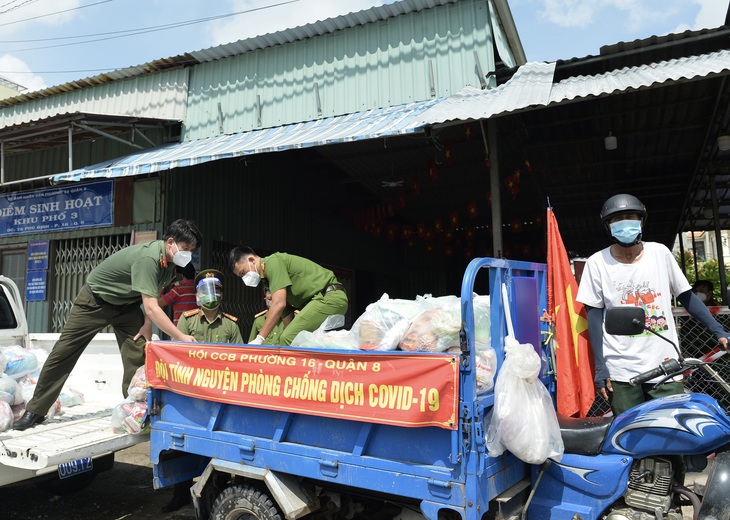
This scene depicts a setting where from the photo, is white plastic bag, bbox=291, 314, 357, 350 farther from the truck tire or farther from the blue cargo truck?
the truck tire

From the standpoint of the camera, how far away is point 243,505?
2.98 metres

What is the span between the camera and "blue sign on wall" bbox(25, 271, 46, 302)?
8.22 m

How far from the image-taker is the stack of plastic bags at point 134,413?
3744 millimetres

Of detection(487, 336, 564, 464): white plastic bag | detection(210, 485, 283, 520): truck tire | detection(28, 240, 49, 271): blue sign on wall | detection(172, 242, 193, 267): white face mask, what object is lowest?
detection(210, 485, 283, 520): truck tire

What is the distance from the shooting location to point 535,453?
2445 mm

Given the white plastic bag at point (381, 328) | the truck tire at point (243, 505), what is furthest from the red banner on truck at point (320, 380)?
the truck tire at point (243, 505)

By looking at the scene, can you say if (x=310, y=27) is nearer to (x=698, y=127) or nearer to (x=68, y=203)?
(x=68, y=203)

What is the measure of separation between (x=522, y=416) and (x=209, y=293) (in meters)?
3.38

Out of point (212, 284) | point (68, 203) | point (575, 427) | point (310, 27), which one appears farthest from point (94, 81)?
point (575, 427)

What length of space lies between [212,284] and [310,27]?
15.3ft

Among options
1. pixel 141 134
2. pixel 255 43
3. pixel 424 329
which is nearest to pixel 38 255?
pixel 141 134

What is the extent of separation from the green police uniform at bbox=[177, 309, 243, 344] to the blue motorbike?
3.27 metres

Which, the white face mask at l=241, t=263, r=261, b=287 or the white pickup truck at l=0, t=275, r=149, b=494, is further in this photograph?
the white face mask at l=241, t=263, r=261, b=287

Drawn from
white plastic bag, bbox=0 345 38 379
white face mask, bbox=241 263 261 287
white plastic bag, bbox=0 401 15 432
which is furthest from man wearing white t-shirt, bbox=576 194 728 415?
white plastic bag, bbox=0 345 38 379
